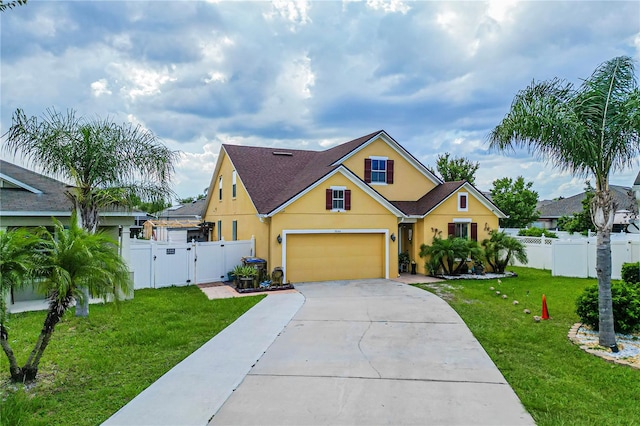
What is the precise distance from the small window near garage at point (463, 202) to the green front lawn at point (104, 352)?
11.2 metres

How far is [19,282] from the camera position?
203 inches

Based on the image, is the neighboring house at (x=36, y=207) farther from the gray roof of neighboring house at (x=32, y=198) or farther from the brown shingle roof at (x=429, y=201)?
the brown shingle roof at (x=429, y=201)

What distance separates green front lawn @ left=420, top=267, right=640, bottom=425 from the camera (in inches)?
187

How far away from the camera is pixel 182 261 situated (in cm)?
1482

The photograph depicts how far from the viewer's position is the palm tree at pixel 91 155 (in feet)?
31.3

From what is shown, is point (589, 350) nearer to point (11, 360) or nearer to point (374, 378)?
point (374, 378)

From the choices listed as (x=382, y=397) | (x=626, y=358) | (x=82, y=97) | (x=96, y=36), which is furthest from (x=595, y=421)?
(x=82, y=97)

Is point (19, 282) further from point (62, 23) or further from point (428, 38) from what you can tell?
point (428, 38)

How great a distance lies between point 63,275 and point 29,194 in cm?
809

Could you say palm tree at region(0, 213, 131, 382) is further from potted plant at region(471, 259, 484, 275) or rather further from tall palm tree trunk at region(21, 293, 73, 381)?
potted plant at region(471, 259, 484, 275)

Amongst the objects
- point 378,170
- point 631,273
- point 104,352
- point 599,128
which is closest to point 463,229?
point 378,170

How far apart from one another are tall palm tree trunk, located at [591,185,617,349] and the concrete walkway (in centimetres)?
245

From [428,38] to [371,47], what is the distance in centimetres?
210

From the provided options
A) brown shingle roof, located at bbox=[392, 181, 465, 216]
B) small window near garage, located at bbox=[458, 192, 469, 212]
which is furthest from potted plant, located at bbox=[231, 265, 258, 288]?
small window near garage, located at bbox=[458, 192, 469, 212]
